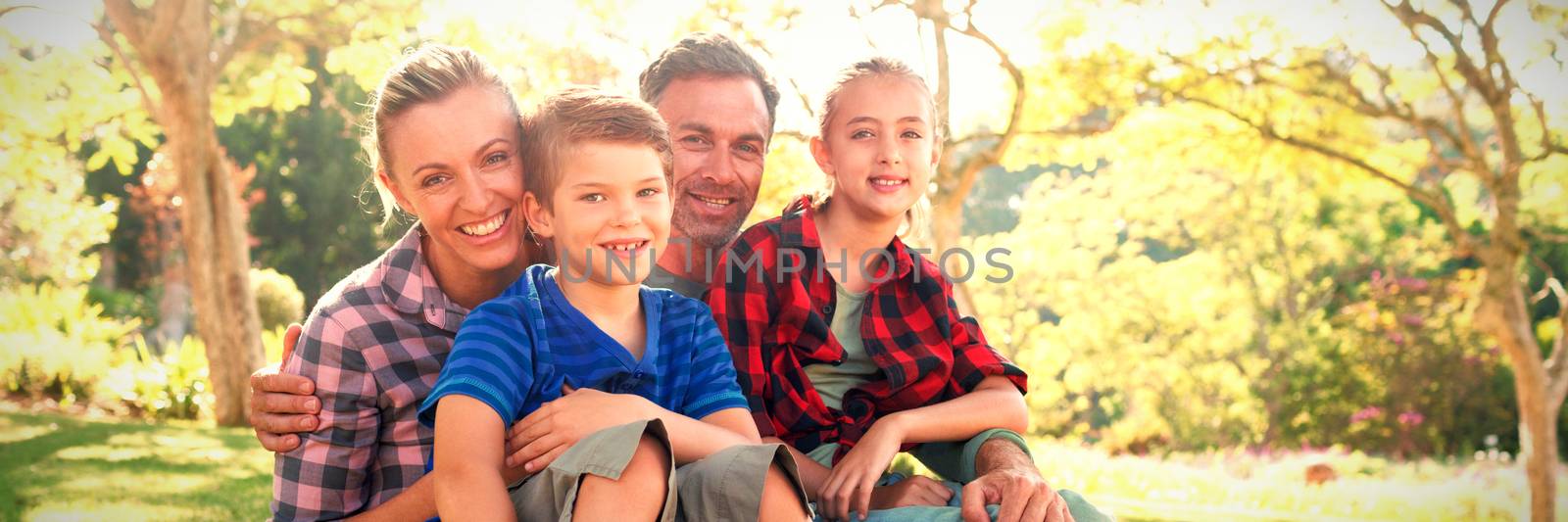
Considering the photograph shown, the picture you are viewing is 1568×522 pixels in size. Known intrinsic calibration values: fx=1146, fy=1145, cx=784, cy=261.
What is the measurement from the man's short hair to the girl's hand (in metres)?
1.31

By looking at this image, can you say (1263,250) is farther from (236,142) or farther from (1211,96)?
(236,142)

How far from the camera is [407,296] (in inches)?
95.1

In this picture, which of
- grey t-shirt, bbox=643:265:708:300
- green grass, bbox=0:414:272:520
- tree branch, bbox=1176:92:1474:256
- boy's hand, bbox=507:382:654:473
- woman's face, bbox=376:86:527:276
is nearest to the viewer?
boy's hand, bbox=507:382:654:473

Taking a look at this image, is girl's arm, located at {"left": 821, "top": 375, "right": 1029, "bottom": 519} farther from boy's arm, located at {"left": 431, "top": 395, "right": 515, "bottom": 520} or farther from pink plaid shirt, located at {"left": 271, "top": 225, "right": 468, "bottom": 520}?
pink plaid shirt, located at {"left": 271, "top": 225, "right": 468, "bottom": 520}

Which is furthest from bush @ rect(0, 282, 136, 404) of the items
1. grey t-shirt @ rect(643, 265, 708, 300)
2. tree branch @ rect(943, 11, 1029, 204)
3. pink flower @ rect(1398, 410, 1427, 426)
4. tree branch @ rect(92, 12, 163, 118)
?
pink flower @ rect(1398, 410, 1427, 426)

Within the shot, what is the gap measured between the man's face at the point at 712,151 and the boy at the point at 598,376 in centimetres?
92

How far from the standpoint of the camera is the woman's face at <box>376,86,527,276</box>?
7.52 feet

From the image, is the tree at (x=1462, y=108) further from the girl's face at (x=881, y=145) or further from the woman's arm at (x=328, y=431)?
the woman's arm at (x=328, y=431)

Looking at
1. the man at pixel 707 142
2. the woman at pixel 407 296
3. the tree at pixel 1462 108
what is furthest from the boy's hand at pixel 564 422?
the tree at pixel 1462 108

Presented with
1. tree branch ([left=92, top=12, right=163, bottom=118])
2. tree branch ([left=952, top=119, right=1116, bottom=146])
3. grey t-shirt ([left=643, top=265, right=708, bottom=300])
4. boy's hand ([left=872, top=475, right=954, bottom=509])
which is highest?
tree branch ([left=92, top=12, right=163, bottom=118])

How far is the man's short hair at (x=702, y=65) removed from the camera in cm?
326

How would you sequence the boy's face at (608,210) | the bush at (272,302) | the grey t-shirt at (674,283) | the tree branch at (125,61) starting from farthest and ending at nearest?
the bush at (272,302) → the tree branch at (125,61) → the grey t-shirt at (674,283) → the boy's face at (608,210)

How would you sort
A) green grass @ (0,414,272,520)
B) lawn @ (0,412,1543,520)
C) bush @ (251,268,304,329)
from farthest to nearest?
bush @ (251,268,304,329), lawn @ (0,412,1543,520), green grass @ (0,414,272,520)

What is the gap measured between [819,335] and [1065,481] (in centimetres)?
896
